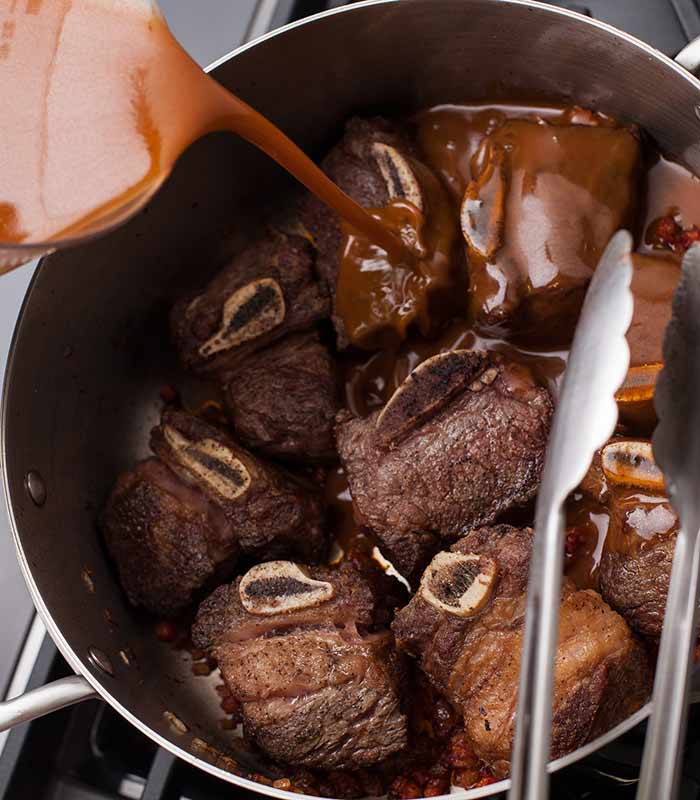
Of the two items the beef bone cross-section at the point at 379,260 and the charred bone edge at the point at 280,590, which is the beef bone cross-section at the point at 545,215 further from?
the charred bone edge at the point at 280,590

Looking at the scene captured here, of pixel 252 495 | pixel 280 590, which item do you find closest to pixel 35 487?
pixel 252 495

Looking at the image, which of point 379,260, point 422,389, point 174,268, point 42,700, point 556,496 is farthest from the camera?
point 174,268

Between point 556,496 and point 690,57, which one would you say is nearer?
point 556,496

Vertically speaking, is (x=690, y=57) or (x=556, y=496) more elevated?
(x=690, y=57)

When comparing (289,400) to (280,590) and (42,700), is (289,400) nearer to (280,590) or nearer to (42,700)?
(280,590)

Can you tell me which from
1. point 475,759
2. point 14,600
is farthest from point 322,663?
point 14,600

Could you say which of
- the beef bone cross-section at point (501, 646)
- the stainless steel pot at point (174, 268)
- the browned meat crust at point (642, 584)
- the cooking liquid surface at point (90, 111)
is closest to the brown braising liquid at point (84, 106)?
the cooking liquid surface at point (90, 111)

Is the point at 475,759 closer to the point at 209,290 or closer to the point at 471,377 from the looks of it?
the point at 471,377
